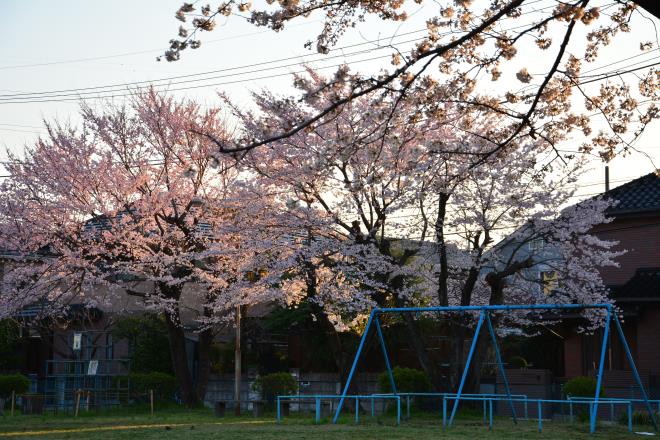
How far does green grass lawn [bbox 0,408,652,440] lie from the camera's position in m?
15.2

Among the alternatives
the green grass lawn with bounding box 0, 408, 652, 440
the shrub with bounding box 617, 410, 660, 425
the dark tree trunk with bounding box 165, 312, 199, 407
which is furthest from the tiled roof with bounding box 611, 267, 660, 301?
the dark tree trunk with bounding box 165, 312, 199, 407

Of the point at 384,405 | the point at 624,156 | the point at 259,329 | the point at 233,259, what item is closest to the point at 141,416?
the point at 233,259

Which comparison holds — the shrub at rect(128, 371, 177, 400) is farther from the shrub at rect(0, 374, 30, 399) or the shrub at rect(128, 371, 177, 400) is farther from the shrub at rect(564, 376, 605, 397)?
the shrub at rect(564, 376, 605, 397)

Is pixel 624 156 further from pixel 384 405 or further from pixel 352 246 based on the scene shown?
pixel 384 405

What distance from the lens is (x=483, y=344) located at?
72.5 ft

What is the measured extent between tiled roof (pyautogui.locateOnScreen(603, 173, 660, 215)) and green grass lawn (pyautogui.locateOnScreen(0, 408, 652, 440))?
9144mm

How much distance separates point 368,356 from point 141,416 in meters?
9.71

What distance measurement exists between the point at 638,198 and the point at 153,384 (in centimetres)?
1624

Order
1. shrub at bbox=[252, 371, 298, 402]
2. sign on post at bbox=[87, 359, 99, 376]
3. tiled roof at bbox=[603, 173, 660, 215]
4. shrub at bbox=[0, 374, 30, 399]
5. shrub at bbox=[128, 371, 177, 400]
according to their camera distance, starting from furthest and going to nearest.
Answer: shrub at bbox=[0, 374, 30, 399] → shrub at bbox=[128, 371, 177, 400] → shrub at bbox=[252, 371, 298, 402] → tiled roof at bbox=[603, 173, 660, 215] → sign on post at bbox=[87, 359, 99, 376]

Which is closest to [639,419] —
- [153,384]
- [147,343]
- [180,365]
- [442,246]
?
[442,246]

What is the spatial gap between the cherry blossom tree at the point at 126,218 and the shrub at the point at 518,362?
1094 cm

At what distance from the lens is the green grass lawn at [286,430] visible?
15.2m

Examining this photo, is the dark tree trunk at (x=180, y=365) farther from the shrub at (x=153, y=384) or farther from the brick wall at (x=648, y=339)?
the brick wall at (x=648, y=339)

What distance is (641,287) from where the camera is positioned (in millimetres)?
25375
